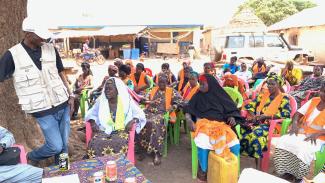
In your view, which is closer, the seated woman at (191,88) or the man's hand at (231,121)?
the man's hand at (231,121)

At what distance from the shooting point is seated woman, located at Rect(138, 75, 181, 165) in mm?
4418

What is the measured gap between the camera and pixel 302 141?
353 centimetres

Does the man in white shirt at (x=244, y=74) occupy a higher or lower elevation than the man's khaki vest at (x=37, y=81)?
lower

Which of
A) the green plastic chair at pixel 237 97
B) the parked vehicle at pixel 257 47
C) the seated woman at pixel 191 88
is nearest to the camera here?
the green plastic chair at pixel 237 97

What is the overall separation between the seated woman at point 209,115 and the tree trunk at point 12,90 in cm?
212

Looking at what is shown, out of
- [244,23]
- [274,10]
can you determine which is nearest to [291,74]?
[244,23]

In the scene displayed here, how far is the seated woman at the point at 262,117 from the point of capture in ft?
13.0

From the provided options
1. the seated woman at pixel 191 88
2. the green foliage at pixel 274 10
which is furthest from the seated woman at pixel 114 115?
the green foliage at pixel 274 10

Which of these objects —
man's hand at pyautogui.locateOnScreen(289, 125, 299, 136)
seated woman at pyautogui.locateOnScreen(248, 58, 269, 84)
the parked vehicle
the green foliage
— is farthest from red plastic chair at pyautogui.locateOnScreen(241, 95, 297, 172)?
the green foliage

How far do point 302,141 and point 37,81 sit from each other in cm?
284

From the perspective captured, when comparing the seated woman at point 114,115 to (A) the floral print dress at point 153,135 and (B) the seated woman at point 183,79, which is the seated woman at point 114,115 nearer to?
(A) the floral print dress at point 153,135

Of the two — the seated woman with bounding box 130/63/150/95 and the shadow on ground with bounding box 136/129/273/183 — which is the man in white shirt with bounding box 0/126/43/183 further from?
the seated woman with bounding box 130/63/150/95

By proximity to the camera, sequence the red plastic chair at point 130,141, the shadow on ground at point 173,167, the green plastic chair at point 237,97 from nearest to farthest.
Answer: the red plastic chair at point 130,141, the shadow on ground at point 173,167, the green plastic chair at point 237,97

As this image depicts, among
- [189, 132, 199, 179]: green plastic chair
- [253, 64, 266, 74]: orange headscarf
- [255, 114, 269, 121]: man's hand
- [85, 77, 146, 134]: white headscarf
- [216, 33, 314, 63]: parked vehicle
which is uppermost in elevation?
[216, 33, 314, 63]: parked vehicle
